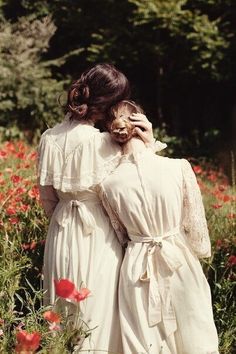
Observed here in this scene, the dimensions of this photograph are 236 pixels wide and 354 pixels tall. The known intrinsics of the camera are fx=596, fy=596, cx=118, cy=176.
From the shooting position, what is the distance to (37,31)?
9844 mm

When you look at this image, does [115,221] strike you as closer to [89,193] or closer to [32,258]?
[89,193]

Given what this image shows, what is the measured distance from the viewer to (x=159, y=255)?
3.00 metres

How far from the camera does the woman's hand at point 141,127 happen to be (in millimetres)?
3004

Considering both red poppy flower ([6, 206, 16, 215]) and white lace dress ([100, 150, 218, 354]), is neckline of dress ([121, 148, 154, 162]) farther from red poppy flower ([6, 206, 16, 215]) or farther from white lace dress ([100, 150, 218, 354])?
red poppy flower ([6, 206, 16, 215])

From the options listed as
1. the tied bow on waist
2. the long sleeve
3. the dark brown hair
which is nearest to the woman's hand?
the dark brown hair

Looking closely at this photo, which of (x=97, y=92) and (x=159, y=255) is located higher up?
(x=97, y=92)

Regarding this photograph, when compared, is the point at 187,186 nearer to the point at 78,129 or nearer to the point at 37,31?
the point at 78,129

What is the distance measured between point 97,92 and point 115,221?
67 centimetres

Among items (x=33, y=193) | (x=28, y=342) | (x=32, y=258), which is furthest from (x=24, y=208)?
(x=28, y=342)

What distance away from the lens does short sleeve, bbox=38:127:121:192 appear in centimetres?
304

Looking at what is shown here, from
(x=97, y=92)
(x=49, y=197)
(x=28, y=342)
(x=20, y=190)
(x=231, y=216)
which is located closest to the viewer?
(x=28, y=342)

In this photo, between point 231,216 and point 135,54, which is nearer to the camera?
point 231,216

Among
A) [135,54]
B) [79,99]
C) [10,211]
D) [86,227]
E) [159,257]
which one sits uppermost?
[135,54]

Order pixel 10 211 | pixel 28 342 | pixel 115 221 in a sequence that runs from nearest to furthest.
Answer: pixel 28 342 < pixel 115 221 < pixel 10 211
